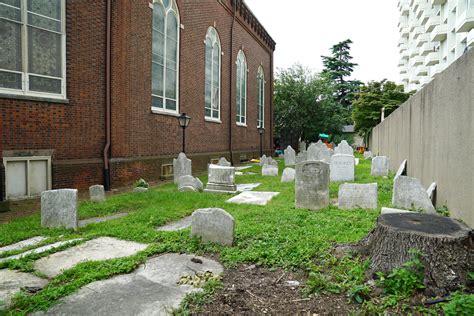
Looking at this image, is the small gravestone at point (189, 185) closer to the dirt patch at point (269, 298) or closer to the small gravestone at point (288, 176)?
the small gravestone at point (288, 176)

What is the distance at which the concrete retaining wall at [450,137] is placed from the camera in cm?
501

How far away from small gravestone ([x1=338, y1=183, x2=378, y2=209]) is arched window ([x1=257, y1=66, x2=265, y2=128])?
19.5 metres

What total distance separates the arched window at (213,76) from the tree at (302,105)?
60.9 feet

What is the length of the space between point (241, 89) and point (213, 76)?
4.88m

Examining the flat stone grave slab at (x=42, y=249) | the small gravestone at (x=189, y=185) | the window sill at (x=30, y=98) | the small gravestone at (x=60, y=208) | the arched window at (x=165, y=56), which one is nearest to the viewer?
the flat stone grave slab at (x=42, y=249)

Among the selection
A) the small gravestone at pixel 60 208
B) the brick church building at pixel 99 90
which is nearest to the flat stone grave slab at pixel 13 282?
the small gravestone at pixel 60 208

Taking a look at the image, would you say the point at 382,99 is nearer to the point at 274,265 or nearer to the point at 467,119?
the point at 467,119

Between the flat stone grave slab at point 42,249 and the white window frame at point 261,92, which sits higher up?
the white window frame at point 261,92

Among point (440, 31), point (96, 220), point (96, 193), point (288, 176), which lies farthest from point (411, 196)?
point (440, 31)

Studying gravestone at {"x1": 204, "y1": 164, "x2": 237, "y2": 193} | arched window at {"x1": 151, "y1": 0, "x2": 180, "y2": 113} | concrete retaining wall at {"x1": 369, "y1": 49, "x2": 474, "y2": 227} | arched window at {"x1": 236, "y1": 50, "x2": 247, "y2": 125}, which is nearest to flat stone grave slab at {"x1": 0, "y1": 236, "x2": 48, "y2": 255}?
gravestone at {"x1": 204, "y1": 164, "x2": 237, "y2": 193}

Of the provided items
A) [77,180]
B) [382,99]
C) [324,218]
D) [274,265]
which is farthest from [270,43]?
[274,265]

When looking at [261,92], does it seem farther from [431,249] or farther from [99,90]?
[431,249]

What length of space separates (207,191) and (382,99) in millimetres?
31646

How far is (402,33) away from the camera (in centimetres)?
5666
